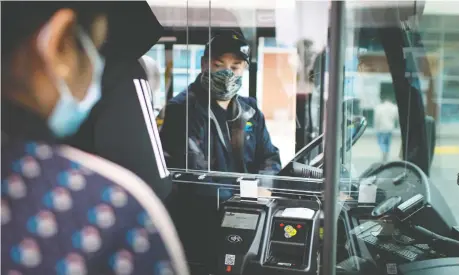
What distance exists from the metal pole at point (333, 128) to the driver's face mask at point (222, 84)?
784 mm

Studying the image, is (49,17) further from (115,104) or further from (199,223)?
(199,223)

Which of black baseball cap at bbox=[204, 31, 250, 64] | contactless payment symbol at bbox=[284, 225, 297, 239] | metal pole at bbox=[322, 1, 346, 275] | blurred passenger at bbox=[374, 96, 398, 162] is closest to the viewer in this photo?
metal pole at bbox=[322, 1, 346, 275]

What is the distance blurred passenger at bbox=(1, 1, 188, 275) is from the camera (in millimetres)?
2283

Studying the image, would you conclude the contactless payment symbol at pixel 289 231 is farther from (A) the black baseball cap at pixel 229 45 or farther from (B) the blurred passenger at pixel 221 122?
(A) the black baseball cap at pixel 229 45

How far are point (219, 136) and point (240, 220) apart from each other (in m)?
0.46

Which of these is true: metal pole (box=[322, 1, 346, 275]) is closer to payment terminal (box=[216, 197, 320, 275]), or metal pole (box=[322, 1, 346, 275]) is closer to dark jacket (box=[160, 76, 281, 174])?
payment terminal (box=[216, 197, 320, 275])

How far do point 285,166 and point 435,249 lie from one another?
903mm

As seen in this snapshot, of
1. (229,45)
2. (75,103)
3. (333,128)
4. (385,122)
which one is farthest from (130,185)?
(385,122)

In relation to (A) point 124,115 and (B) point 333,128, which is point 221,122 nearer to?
(A) point 124,115

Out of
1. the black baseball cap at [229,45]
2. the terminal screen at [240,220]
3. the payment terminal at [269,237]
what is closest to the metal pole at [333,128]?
the payment terminal at [269,237]

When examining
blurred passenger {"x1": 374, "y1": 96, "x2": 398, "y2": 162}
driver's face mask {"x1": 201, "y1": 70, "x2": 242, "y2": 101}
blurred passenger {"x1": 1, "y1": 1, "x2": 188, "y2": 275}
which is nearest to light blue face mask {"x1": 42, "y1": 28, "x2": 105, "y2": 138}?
blurred passenger {"x1": 1, "y1": 1, "x2": 188, "y2": 275}

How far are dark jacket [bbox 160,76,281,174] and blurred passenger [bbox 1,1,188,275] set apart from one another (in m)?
0.37

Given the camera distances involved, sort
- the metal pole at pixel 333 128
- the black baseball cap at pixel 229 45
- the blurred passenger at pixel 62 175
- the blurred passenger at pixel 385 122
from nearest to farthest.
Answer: the metal pole at pixel 333 128 < the blurred passenger at pixel 62 175 < the black baseball cap at pixel 229 45 < the blurred passenger at pixel 385 122

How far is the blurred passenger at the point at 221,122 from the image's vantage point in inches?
99.7
